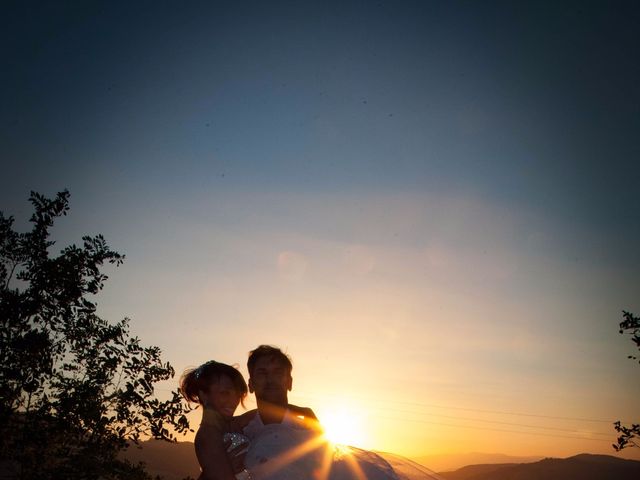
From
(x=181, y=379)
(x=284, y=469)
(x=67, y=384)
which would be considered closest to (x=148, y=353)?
(x=67, y=384)

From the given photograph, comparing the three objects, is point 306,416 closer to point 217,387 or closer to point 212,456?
point 217,387

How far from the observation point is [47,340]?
880cm

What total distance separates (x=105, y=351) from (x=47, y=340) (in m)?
1.80

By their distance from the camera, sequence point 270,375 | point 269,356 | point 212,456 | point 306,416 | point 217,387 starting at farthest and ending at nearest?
point 269,356 < point 270,375 < point 306,416 < point 217,387 < point 212,456

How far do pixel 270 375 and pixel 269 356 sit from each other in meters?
0.22

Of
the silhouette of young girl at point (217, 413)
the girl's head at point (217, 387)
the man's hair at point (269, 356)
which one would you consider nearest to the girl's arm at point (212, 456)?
the silhouette of young girl at point (217, 413)

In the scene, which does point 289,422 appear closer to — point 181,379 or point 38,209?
point 181,379

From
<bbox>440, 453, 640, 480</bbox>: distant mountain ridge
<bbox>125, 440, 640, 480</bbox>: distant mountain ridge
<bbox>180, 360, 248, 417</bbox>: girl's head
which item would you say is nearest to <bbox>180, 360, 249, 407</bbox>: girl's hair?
<bbox>180, 360, 248, 417</bbox>: girl's head

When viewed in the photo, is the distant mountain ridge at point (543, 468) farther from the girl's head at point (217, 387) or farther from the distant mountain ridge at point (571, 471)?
the girl's head at point (217, 387)

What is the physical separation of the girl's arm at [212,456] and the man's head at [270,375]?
1138mm

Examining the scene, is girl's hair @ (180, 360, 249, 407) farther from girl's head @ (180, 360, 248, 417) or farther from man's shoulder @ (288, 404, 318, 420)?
man's shoulder @ (288, 404, 318, 420)

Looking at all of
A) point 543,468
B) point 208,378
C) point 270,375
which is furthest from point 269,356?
point 543,468

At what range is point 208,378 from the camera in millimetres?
3490

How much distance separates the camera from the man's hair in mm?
4203
